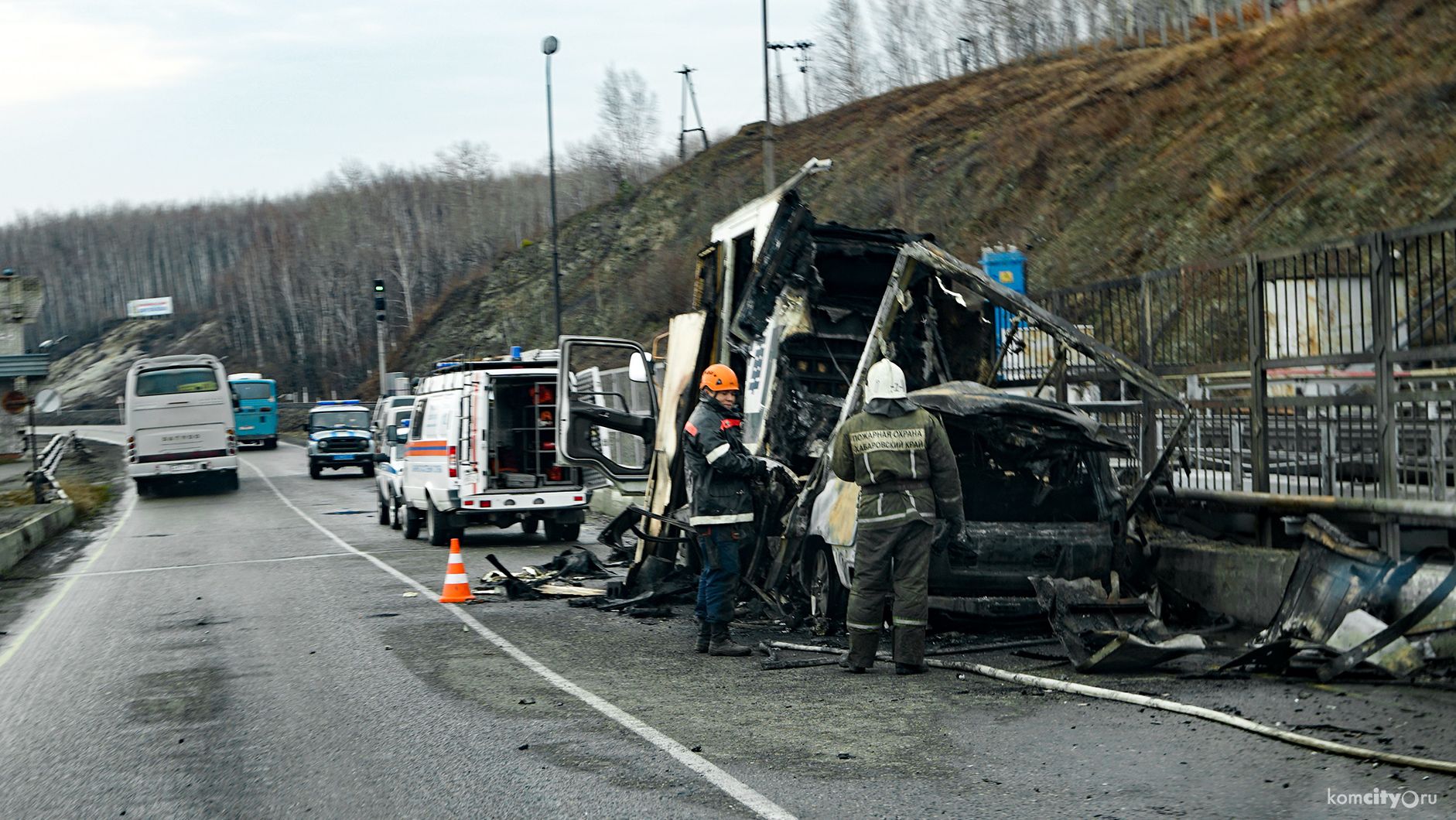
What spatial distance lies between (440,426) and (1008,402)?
10.7 metres

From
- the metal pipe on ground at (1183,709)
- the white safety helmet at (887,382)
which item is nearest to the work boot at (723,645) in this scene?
the metal pipe on ground at (1183,709)

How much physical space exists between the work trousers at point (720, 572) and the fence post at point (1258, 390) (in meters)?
3.67

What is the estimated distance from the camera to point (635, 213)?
69562 millimetres

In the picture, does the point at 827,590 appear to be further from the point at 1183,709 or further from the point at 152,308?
the point at 152,308

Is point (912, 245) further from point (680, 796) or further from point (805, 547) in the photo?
point (680, 796)

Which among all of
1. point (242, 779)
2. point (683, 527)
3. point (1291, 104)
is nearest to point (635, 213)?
point (1291, 104)

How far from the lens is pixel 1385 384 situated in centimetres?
775

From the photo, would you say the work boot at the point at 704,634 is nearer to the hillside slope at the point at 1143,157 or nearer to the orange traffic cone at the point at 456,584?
the orange traffic cone at the point at 456,584

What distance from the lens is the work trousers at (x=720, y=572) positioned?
8.29m

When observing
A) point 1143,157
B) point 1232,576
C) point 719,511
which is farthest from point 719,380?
point 1143,157

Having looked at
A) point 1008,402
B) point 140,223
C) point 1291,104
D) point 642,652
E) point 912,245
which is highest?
point 140,223

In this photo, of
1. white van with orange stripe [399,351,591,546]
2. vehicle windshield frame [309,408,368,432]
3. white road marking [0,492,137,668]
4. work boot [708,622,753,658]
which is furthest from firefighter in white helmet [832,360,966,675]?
vehicle windshield frame [309,408,368,432]

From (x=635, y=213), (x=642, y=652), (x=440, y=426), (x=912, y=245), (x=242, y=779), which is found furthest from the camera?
(x=635, y=213)

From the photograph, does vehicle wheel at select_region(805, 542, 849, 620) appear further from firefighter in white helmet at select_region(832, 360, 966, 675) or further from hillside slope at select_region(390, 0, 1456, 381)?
hillside slope at select_region(390, 0, 1456, 381)
